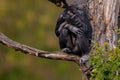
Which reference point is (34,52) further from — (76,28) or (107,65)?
(107,65)

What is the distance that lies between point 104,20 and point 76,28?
1.12 ft

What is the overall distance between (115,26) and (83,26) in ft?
1.24

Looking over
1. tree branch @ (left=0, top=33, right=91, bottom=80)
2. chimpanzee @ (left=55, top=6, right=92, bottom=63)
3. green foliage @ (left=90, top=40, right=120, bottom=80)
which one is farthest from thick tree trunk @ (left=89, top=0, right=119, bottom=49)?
green foliage @ (left=90, top=40, right=120, bottom=80)

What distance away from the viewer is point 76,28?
18.1 ft

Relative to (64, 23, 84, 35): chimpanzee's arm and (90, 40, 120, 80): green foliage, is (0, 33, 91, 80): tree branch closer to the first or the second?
(64, 23, 84, 35): chimpanzee's arm

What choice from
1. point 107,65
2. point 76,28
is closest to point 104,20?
point 76,28

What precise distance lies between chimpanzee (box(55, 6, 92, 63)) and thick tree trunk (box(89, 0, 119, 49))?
0.29ft

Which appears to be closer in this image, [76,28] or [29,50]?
[29,50]

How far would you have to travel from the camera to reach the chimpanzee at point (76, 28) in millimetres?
5473

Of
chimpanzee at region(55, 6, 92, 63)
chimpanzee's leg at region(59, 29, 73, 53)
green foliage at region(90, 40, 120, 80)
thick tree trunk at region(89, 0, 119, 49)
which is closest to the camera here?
green foliage at region(90, 40, 120, 80)

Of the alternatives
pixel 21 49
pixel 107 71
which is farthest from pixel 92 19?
pixel 107 71

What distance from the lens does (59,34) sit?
5.63 m

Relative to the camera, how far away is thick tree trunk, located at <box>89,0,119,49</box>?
5.29m

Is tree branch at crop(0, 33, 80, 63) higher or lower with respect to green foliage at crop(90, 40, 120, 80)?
lower
